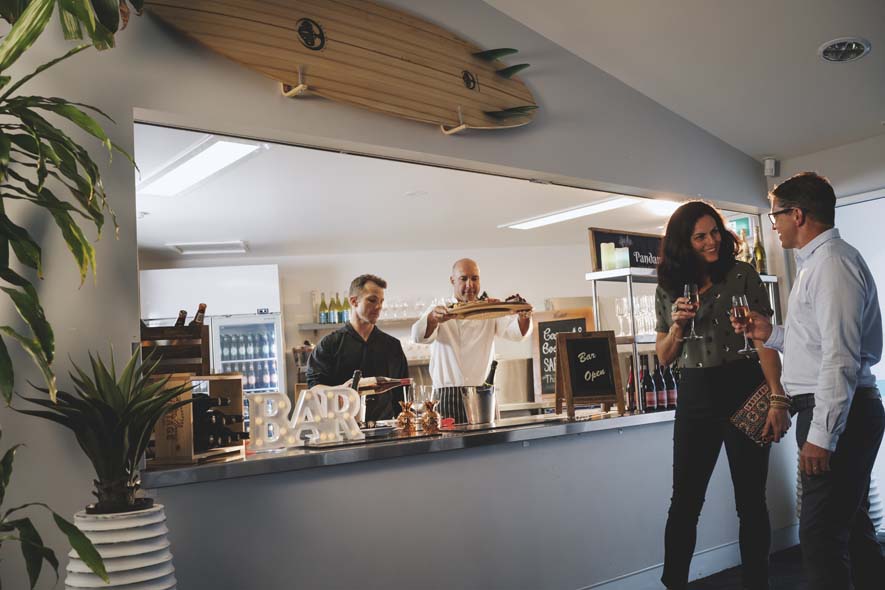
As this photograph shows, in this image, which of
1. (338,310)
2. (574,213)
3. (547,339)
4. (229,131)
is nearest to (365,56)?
(229,131)

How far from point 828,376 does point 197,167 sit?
3924 millimetres

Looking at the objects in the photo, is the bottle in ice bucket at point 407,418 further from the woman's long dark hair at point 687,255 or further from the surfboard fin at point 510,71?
the surfboard fin at point 510,71

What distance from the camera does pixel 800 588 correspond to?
13.0 feet

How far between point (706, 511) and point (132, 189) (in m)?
3.46

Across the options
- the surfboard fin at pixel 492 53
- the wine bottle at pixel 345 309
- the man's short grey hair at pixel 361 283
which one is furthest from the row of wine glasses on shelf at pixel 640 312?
the wine bottle at pixel 345 309

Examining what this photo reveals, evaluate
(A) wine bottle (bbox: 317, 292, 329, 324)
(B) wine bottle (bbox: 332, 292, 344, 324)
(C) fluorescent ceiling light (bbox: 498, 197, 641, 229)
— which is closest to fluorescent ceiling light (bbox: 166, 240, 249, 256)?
(A) wine bottle (bbox: 317, 292, 329, 324)

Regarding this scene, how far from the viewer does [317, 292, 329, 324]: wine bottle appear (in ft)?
24.7

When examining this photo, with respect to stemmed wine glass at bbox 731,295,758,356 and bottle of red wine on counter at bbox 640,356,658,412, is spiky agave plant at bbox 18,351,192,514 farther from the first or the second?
bottle of red wine on counter at bbox 640,356,658,412

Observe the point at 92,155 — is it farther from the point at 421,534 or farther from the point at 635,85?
the point at 635,85

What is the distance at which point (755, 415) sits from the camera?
3.13 meters

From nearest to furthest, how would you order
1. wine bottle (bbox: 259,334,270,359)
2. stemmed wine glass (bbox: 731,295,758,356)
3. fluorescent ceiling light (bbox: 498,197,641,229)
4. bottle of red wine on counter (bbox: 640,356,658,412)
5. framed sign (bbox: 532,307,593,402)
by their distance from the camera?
stemmed wine glass (bbox: 731,295,758,356), bottle of red wine on counter (bbox: 640,356,658,412), framed sign (bbox: 532,307,593,402), fluorescent ceiling light (bbox: 498,197,641,229), wine bottle (bbox: 259,334,270,359)

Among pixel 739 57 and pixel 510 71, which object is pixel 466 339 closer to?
pixel 510 71

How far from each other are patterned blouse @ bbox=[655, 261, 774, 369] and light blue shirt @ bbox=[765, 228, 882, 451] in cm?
60

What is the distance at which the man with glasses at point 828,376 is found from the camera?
7.79 ft
